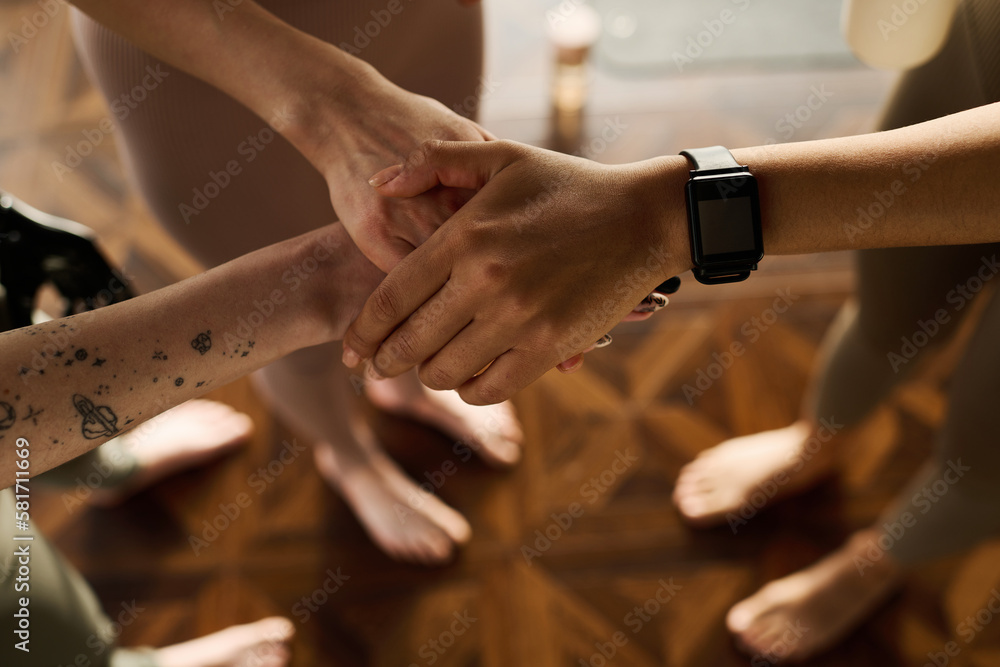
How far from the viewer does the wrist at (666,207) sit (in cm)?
72

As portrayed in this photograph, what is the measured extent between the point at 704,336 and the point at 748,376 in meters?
0.12

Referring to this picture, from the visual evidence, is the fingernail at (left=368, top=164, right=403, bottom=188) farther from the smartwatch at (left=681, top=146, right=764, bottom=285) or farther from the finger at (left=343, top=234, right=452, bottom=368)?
the smartwatch at (left=681, top=146, right=764, bottom=285)

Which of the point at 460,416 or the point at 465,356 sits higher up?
the point at 465,356

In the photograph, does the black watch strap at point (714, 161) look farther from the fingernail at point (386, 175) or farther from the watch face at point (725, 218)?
the fingernail at point (386, 175)

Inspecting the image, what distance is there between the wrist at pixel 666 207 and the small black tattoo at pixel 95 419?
1.80ft

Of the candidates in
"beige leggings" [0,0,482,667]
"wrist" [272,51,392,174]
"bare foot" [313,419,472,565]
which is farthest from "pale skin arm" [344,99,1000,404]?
"bare foot" [313,419,472,565]

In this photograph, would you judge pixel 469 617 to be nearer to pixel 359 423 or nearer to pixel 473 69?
pixel 359 423

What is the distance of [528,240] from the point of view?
701 millimetres

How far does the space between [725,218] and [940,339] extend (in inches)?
19.1

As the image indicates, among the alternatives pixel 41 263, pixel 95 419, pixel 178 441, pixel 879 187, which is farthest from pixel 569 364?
pixel 178 441

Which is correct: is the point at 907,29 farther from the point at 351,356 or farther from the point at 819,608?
the point at 819,608

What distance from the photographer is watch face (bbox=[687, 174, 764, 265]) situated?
69 centimetres

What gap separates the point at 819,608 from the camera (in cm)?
120

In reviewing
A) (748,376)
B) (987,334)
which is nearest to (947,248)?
(987,334)
